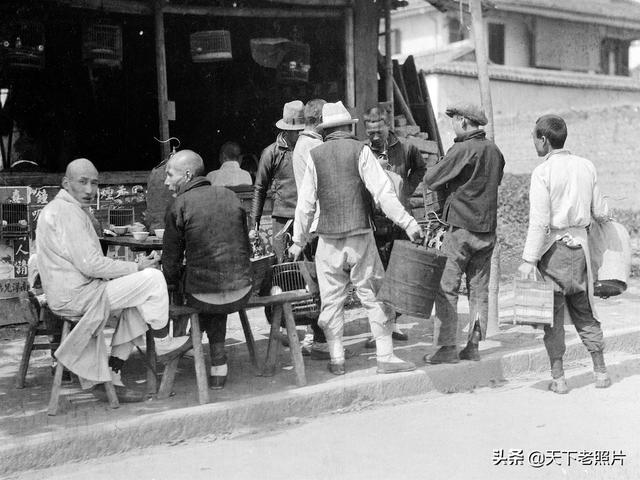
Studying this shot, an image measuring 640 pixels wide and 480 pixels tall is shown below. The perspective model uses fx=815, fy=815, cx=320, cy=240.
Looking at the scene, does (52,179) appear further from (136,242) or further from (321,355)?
(321,355)

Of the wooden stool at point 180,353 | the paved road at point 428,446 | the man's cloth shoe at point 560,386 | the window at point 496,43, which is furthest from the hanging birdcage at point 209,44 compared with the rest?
the window at point 496,43

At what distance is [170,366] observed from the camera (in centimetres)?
546

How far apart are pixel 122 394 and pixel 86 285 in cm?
78

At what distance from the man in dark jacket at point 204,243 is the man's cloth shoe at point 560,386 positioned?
7.43ft

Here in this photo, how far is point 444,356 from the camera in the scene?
244 inches

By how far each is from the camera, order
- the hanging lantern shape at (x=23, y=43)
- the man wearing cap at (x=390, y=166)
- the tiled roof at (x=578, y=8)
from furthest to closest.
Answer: the tiled roof at (x=578, y=8) → the hanging lantern shape at (x=23, y=43) → the man wearing cap at (x=390, y=166)

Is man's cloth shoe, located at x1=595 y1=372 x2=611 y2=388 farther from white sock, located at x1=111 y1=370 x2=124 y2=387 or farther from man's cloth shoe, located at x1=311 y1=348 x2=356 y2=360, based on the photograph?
white sock, located at x1=111 y1=370 x2=124 y2=387

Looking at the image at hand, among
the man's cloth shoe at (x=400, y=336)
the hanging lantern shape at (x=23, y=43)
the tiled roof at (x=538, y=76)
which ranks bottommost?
the man's cloth shoe at (x=400, y=336)

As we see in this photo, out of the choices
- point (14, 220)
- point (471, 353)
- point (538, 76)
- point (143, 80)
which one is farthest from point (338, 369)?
point (538, 76)

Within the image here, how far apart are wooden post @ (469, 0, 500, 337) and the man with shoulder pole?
1.33 metres

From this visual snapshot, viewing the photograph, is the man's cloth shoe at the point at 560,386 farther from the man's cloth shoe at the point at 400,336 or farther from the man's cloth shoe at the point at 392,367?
the man's cloth shoe at the point at 400,336

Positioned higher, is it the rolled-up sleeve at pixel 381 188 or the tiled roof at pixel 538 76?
the tiled roof at pixel 538 76

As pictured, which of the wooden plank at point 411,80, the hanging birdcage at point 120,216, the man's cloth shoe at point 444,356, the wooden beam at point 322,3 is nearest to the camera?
the man's cloth shoe at point 444,356

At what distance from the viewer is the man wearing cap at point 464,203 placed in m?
6.02
